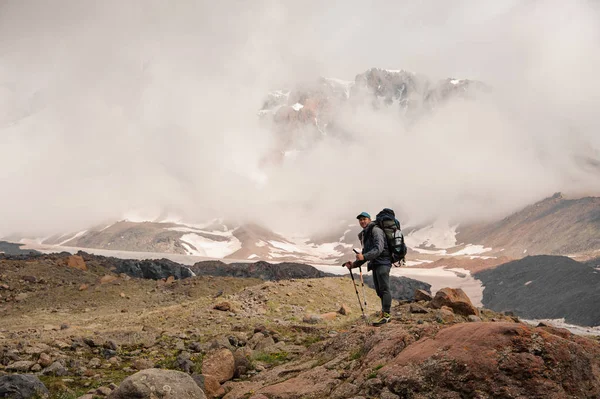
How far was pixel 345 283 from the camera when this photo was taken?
31.6 meters

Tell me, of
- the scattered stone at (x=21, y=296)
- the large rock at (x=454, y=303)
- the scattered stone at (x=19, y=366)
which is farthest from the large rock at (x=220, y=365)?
the scattered stone at (x=21, y=296)

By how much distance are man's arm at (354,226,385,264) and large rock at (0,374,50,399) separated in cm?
793

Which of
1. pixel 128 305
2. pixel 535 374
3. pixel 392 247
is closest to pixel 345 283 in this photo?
pixel 128 305

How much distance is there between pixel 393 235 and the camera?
38.3ft

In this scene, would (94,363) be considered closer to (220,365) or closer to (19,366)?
(19,366)

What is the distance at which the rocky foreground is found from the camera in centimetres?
601

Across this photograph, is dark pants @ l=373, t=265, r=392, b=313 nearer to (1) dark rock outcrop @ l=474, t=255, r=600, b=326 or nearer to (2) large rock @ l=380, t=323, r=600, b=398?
(2) large rock @ l=380, t=323, r=600, b=398

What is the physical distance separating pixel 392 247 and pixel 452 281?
5752 inches

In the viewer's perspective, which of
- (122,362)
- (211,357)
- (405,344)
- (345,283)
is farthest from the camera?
(345,283)

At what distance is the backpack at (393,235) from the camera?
11.6m

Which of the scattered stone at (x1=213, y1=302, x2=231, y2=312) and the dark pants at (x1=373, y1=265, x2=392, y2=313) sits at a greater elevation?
the dark pants at (x1=373, y1=265, x2=392, y2=313)

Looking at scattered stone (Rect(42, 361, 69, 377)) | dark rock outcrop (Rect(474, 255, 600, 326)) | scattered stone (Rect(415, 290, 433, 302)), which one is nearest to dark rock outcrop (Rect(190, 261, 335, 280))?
dark rock outcrop (Rect(474, 255, 600, 326))

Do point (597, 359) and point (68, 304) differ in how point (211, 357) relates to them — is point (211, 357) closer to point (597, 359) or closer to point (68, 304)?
point (597, 359)

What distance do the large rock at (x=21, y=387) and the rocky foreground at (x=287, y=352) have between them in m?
0.02
